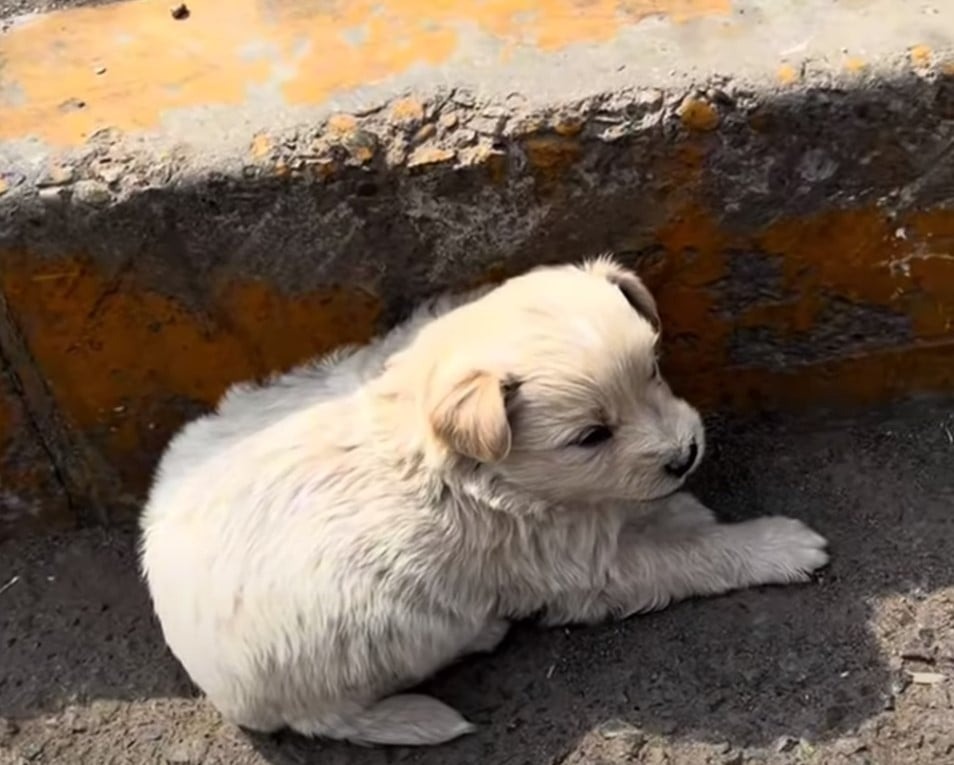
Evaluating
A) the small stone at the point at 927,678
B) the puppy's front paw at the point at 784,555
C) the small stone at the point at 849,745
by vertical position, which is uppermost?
the puppy's front paw at the point at 784,555

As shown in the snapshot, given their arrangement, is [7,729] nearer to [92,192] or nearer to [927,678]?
[92,192]

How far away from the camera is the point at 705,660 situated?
402 cm

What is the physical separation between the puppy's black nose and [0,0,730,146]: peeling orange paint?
102 centimetres

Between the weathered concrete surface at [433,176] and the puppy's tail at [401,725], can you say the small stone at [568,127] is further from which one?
the puppy's tail at [401,725]

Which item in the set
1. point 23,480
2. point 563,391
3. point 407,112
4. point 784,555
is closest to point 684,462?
point 563,391

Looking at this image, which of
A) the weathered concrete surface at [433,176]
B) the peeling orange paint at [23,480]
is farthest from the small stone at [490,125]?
the peeling orange paint at [23,480]

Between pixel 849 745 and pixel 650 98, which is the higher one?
pixel 650 98

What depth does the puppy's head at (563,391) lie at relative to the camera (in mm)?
3531

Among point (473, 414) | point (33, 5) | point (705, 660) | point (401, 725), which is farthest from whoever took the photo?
point (33, 5)

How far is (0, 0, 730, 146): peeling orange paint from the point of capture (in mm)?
3924

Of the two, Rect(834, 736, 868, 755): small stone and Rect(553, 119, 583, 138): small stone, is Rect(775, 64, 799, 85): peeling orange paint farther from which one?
Rect(834, 736, 868, 755): small stone

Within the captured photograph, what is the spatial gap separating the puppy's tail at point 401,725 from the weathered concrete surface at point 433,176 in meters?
0.90

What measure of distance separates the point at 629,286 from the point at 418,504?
70cm

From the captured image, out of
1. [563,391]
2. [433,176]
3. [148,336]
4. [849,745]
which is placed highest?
[433,176]
